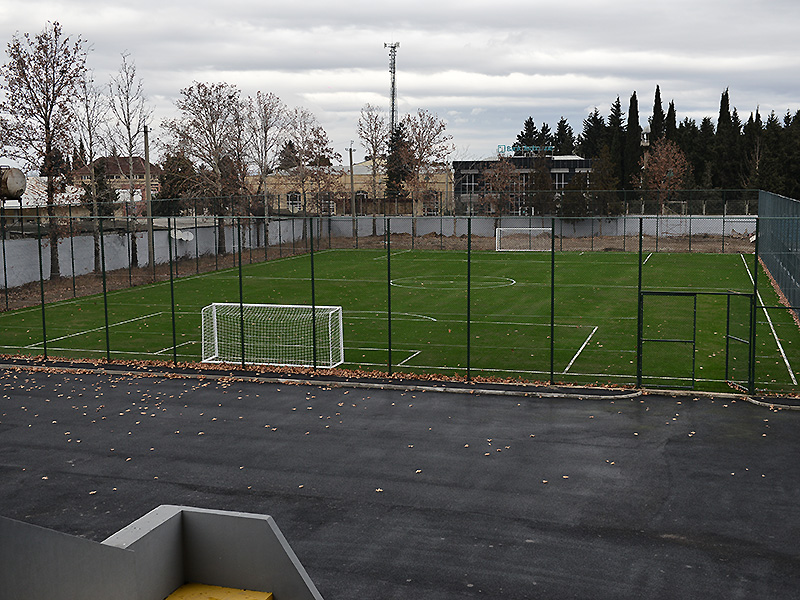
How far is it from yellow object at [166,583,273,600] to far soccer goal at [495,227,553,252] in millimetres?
46965

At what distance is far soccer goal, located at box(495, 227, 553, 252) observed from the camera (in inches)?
1986

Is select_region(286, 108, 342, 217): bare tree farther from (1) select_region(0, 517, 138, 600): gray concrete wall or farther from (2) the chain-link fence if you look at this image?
(1) select_region(0, 517, 138, 600): gray concrete wall

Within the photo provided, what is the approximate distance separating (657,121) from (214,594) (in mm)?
94312

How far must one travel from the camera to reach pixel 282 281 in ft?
119

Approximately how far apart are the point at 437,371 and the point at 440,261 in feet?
83.7

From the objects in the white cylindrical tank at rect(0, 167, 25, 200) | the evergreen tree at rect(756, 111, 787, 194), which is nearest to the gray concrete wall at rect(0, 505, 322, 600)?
the white cylindrical tank at rect(0, 167, 25, 200)

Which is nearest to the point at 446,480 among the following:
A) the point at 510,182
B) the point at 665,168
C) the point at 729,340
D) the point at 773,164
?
the point at 729,340

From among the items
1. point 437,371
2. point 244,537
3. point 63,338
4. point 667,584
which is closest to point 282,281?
point 63,338

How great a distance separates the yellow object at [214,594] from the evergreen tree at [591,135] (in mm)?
99301

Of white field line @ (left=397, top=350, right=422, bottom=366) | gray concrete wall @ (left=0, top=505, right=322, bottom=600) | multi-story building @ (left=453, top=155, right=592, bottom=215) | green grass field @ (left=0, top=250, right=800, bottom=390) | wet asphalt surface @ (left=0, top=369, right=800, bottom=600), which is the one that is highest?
multi-story building @ (left=453, top=155, right=592, bottom=215)

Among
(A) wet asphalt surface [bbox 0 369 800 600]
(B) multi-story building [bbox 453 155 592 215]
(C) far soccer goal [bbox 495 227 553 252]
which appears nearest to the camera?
(A) wet asphalt surface [bbox 0 369 800 600]

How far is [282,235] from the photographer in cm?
4906

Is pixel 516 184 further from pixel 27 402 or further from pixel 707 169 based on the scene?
pixel 27 402

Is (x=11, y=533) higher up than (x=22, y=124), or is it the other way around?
(x=22, y=124)
